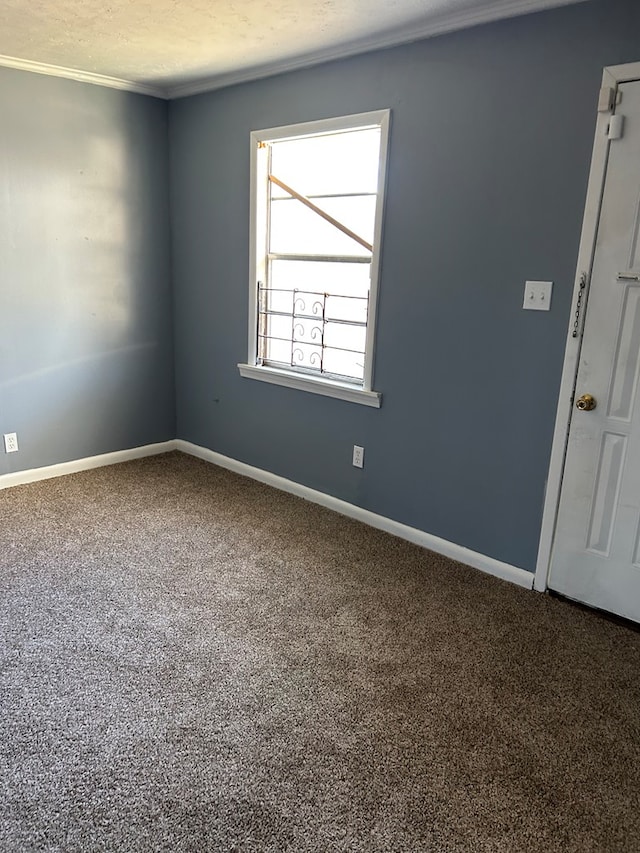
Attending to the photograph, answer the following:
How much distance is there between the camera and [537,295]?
8.27ft

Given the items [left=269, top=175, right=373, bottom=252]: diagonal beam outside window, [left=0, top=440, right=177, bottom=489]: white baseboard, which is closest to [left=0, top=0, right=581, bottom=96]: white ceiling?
[left=269, top=175, right=373, bottom=252]: diagonal beam outside window

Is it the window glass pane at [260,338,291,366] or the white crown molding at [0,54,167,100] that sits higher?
the white crown molding at [0,54,167,100]

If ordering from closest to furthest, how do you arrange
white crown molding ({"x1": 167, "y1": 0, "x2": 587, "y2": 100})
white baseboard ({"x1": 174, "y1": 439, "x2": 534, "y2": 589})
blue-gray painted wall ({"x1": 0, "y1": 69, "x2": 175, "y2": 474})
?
white crown molding ({"x1": 167, "y1": 0, "x2": 587, "y2": 100}), white baseboard ({"x1": 174, "y1": 439, "x2": 534, "y2": 589}), blue-gray painted wall ({"x1": 0, "y1": 69, "x2": 175, "y2": 474})

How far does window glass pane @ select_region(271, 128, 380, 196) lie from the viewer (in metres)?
3.12

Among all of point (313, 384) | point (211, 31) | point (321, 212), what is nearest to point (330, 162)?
point (321, 212)

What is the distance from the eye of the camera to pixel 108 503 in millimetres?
3512

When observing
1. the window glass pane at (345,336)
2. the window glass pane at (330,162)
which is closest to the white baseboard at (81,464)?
the window glass pane at (345,336)

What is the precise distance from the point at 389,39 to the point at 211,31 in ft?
2.58

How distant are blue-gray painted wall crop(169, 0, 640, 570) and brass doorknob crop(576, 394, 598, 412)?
108mm

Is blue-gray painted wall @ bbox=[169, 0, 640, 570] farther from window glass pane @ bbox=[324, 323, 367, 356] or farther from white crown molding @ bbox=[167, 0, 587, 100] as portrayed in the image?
window glass pane @ bbox=[324, 323, 367, 356]

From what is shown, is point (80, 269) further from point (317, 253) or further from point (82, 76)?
point (317, 253)

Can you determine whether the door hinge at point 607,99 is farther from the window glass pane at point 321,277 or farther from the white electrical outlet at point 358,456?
the white electrical outlet at point 358,456

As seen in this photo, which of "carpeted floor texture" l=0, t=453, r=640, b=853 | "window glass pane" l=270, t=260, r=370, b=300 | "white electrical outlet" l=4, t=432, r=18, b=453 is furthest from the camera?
"white electrical outlet" l=4, t=432, r=18, b=453

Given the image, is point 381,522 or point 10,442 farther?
point 10,442
